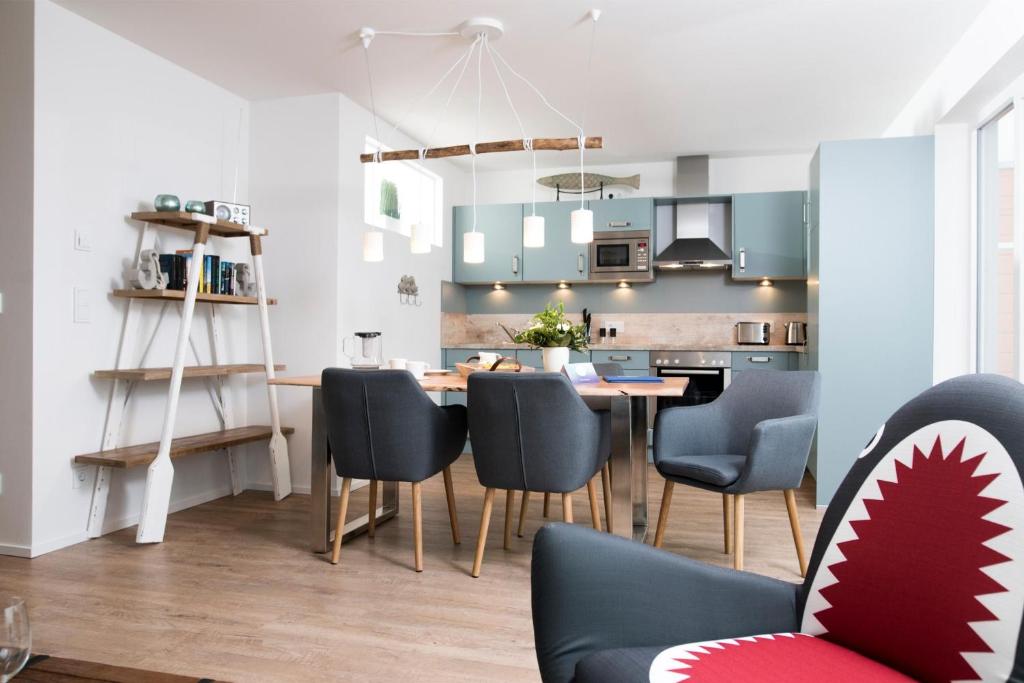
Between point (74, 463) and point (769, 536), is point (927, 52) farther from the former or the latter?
point (74, 463)

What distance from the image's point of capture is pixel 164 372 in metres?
3.43

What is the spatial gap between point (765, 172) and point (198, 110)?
4438mm

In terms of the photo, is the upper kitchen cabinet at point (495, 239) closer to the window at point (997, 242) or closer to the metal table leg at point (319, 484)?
the metal table leg at point (319, 484)

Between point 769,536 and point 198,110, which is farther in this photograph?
point 198,110

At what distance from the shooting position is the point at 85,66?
3318 mm

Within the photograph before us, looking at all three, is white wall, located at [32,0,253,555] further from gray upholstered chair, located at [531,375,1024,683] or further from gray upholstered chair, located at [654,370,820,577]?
gray upholstered chair, located at [531,375,1024,683]

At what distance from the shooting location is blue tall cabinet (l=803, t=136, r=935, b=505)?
389cm

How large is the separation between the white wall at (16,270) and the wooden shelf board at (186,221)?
53 centimetres

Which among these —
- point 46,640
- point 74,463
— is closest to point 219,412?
point 74,463

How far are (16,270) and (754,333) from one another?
198 inches

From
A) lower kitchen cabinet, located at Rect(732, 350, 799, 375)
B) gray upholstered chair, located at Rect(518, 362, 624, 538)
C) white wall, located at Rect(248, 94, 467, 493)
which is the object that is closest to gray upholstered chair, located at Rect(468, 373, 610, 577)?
gray upholstered chair, located at Rect(518, 362, 624, 538)

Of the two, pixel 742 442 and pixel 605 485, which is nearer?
pixel 742 442

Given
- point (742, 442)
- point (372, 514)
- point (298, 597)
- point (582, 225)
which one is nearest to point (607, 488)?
point (742, 442)

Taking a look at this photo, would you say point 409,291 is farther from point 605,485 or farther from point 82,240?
point 605,485
